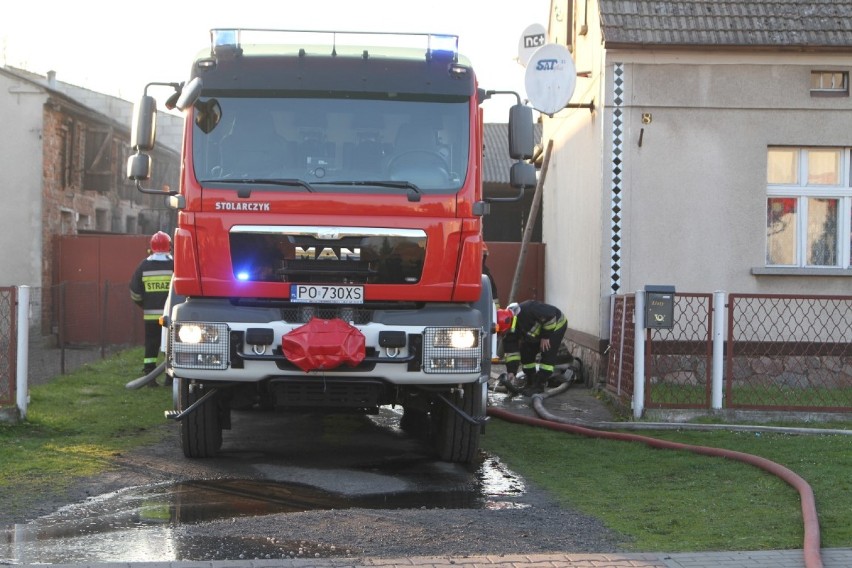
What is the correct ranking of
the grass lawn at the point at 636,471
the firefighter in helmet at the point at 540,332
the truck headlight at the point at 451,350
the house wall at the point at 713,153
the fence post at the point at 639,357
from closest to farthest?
the grass lawn at the point at 636,471
the truck headlight at the point at 451,350
the fence post at the point at 639,357
the firefighter in helmet at the point at 540,332
the house wall at the point at 713,153

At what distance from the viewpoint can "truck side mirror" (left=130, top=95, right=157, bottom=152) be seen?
867cm

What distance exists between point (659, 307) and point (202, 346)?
4860 mm

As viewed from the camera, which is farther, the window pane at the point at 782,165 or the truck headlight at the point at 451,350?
the window pane at the point at 782,165

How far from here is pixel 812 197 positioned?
46.5 feet

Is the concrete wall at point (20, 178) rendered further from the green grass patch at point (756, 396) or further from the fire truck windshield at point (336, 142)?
the fire truck windshield at point (336, 142)

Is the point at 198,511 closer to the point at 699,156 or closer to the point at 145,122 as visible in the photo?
the point at 145,122

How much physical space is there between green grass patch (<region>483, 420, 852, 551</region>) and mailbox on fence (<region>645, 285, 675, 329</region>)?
1.16 metres

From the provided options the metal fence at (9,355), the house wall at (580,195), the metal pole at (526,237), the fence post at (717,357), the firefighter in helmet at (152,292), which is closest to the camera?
the metal fence at (9,355)

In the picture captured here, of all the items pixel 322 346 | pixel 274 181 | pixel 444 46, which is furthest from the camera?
pixel 444 46

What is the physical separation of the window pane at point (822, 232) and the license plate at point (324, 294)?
8099 millimetres

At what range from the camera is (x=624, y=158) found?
46.5 feet

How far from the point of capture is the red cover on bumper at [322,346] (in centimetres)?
791

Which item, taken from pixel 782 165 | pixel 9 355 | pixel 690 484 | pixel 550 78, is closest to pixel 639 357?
pixel 690 484

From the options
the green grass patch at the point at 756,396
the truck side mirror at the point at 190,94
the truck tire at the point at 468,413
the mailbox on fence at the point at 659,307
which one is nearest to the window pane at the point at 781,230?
the green grass patch at the point at 756,396
